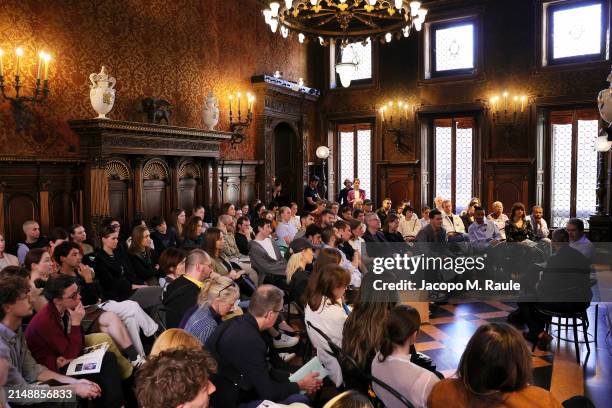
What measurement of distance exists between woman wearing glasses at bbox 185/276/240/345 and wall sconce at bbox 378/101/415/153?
10.0 m

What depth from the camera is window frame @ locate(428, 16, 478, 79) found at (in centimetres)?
1193

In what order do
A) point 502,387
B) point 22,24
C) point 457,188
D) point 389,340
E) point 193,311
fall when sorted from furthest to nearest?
1. point 457,188
2. point 22,24
3. point 193,311
4. point 389,340
5. point 502,387

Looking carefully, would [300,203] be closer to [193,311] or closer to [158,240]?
[158,240]

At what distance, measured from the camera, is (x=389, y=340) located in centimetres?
254

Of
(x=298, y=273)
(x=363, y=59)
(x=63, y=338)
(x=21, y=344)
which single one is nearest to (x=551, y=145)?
(x=363, y=59)

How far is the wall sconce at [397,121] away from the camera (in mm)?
12727

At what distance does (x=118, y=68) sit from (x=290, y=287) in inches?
207

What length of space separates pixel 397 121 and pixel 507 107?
2.63m

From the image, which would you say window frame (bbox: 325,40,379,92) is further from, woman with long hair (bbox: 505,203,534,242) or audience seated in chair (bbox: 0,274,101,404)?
audience seated in chair (bbox: 0,274,101,404)

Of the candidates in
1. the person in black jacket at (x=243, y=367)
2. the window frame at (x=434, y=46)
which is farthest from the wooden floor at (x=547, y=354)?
the window frame at (x=434, y=46)

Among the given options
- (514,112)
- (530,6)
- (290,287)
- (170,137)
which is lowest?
(290,287)

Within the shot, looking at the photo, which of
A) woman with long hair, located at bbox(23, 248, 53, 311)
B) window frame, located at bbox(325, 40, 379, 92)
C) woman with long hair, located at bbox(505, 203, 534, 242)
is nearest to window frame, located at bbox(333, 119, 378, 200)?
window frame, located at bbox(325, 40, 379, 92)

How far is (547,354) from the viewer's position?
16.2 ft

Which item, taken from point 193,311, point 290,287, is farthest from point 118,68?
point 193,311
